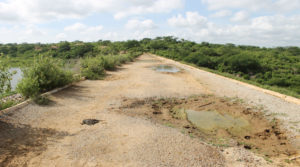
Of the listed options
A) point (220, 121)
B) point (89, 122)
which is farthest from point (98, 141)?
point (220, 121)

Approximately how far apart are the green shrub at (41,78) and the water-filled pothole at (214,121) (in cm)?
494

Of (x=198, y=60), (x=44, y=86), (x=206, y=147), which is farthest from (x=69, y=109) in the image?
(x=198, y=60)

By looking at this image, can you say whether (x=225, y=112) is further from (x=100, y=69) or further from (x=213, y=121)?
(x=100, y=69)

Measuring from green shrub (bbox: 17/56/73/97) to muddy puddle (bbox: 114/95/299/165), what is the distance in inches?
113

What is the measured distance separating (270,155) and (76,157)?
12.1ft

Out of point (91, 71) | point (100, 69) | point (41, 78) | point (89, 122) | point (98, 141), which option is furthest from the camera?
point (100, 69)

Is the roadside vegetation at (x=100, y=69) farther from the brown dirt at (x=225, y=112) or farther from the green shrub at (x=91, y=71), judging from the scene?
the brown dirt at (x=225, y=112)

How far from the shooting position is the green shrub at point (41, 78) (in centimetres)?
598

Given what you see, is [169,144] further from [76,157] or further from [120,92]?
[120,92]

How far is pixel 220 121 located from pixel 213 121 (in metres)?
0.21

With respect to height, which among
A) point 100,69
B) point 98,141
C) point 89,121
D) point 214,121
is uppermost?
point 100,69

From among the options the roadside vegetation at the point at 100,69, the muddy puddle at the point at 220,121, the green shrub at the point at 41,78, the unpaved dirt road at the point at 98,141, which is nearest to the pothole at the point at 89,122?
the unpaved dirt road at the point at 98,141

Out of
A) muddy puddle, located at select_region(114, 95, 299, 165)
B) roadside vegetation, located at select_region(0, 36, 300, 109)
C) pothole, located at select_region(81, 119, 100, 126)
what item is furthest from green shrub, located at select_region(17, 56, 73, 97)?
muddy puddle, located at select_region(114, 95, 299, 165)

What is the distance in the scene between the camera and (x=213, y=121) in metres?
5.65
